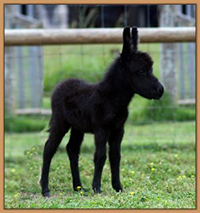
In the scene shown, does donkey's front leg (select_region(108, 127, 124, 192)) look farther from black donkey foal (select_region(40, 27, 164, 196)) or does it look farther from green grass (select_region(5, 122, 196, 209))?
green grass (select_region(5, 122, 196, 209))

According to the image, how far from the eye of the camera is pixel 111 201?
5230 millimetres

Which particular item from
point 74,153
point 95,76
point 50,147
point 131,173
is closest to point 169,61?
point 95,76

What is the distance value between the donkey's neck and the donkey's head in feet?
0.26

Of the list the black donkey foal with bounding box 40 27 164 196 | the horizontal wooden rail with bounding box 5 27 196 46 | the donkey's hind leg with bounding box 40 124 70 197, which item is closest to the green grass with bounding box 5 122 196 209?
the donkey's hind leg with bounding box 40 124 70 197

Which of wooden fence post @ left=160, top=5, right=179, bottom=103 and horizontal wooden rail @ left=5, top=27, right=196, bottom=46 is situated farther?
wooden fence post @ left=160, top=5, right=179, bottom=103

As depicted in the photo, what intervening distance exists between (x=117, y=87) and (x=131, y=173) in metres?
2.07

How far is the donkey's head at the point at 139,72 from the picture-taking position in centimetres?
550

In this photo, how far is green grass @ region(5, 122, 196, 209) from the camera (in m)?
5.47

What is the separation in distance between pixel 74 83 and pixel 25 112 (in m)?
6.16

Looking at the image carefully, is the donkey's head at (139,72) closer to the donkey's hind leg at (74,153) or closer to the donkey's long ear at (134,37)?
the donkey's long ear at (134,37)

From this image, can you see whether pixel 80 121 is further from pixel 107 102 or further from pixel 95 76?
pixel 95 76

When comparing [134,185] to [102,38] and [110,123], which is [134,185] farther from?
[102,38]

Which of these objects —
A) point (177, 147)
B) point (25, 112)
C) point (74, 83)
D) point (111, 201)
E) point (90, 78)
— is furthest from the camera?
point (25, 112)

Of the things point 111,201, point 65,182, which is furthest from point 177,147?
point 111,201
